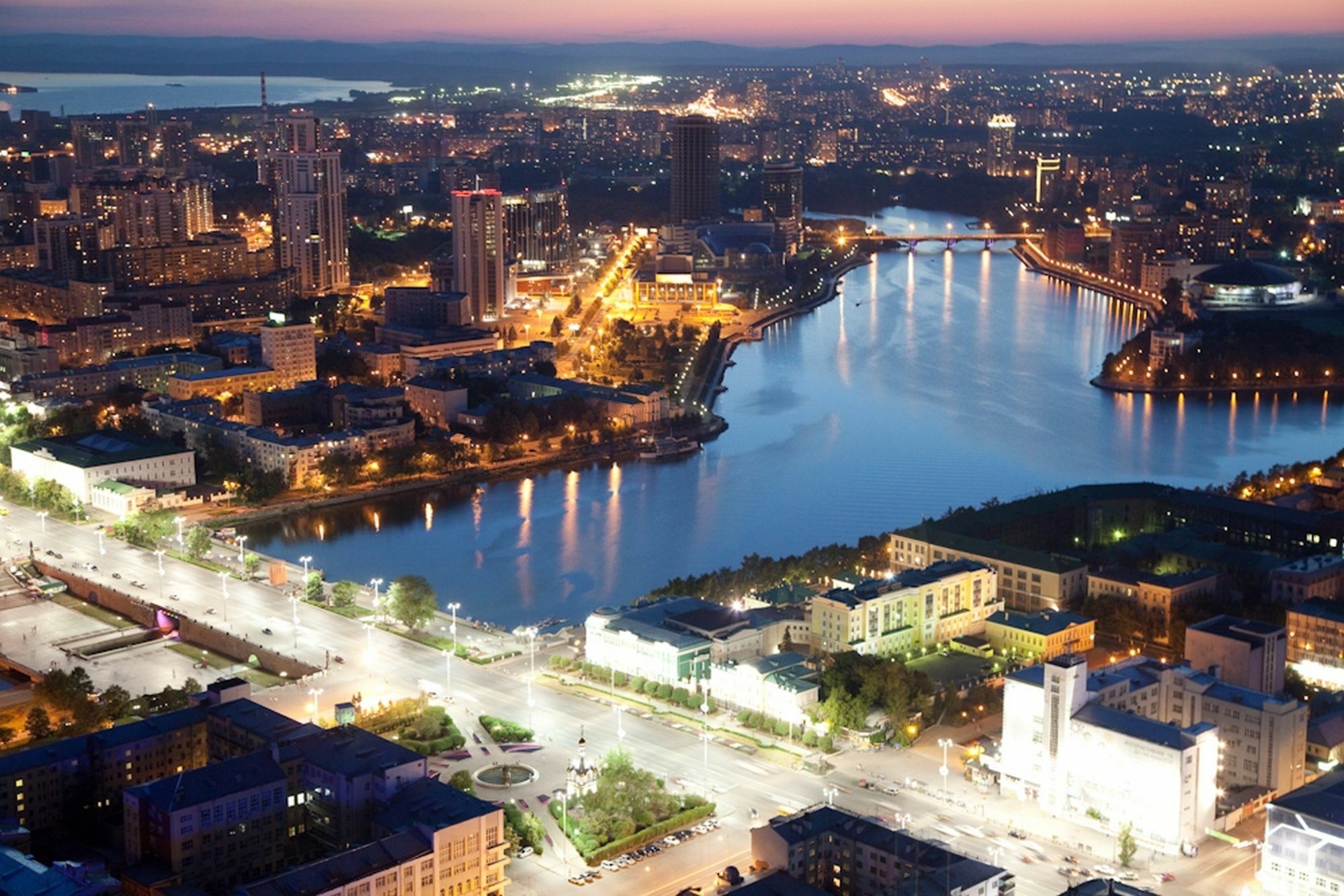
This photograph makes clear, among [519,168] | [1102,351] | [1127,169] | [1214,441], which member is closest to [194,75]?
[519,168]

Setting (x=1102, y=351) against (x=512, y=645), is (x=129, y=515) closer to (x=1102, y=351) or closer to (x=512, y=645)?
(x=512, y=645)

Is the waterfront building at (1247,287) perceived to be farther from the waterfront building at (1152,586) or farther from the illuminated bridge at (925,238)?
the waterfront building at (1152,586)

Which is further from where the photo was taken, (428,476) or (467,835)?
(428,476)

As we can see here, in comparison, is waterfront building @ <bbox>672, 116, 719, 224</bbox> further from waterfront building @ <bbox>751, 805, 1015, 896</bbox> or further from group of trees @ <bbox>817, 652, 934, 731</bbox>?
waterfront building @ <bbox>751, 805, 1015, 896</bbox>

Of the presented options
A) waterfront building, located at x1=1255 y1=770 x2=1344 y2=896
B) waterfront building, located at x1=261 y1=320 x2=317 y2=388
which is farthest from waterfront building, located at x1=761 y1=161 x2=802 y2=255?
waterfront building, located at x1=1255 y1=770 x2=1344 y2=896

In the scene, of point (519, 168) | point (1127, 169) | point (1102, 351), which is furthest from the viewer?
point (519, 168)

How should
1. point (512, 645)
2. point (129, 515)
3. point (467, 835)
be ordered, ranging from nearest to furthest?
point (467, 835)
point (512, 645)
point (129, 515)

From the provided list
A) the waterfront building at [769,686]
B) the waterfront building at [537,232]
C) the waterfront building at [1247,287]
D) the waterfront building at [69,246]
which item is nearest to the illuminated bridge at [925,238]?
the waterfront building at [537,232]
